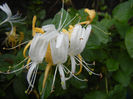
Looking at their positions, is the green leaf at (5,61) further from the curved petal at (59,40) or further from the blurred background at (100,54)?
the curved petal at (59,40)

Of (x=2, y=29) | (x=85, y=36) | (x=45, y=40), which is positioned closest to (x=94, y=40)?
(x=85, y=36)

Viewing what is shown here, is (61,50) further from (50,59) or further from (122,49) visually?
(122,49)

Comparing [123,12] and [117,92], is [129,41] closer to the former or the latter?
[123,12]

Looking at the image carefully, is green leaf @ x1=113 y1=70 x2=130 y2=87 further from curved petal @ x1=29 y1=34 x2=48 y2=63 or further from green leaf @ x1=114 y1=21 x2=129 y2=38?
curved petal @ x1=29 y1=34 x2=48 y2=63

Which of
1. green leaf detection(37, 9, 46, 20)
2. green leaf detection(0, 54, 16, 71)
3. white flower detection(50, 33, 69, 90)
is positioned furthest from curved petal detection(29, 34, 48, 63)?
green leaf detection(37, 9, 46, 20)

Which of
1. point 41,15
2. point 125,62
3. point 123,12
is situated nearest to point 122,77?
point 125,62

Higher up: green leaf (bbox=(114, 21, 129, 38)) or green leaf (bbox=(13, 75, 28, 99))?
green leaf (bbox=(114, 21, 129, 38))
